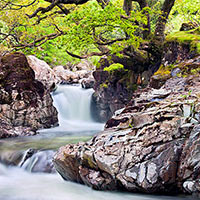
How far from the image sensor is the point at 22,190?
4570 mm

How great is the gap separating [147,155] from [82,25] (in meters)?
5.15

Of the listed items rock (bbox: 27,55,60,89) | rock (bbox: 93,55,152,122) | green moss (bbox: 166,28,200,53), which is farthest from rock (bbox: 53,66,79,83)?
green moss (bbox: 166,28,200,53)

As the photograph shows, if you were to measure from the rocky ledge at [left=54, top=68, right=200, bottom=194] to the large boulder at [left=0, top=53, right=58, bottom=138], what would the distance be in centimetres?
620

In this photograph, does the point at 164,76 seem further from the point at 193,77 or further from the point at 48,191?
the point at 48,191

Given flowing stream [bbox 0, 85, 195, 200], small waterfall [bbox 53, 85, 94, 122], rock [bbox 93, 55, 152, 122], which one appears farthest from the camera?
small waterfall [bbox 53, 85, 94, 122]

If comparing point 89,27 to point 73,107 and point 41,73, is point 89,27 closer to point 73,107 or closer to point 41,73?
point 41,73

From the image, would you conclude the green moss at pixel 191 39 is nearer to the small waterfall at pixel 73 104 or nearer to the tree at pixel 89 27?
the tree at pixel 89 27

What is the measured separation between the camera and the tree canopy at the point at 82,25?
672 centimetres

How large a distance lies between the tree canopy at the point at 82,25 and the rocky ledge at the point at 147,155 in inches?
153

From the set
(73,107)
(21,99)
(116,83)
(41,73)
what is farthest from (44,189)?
(73,107)

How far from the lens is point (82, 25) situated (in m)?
6.91

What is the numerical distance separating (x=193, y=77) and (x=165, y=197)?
351 centimetres

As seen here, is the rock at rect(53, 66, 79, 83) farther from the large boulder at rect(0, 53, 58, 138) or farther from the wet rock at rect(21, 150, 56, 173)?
the wet rock at rect(21, 150, 56, 173)

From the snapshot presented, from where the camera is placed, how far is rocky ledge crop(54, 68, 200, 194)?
313 centimetres
